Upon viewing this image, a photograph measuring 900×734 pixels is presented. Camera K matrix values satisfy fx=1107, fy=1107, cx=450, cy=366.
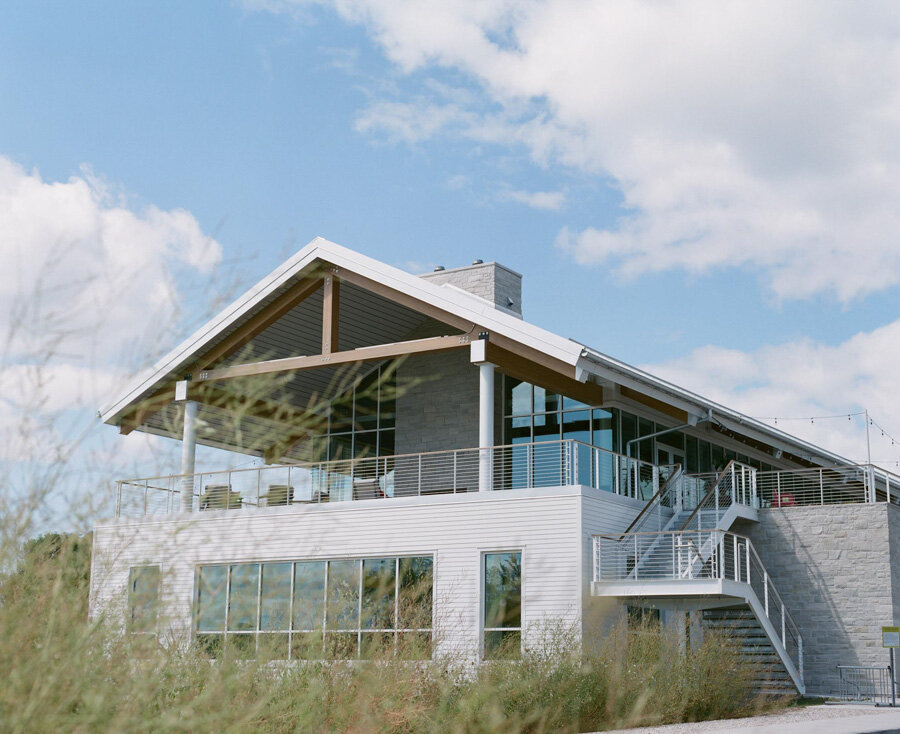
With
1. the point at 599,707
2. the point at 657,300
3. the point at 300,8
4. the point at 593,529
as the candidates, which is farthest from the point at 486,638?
the point at 300,8

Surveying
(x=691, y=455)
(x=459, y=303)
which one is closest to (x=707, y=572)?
(x=459, y=303)

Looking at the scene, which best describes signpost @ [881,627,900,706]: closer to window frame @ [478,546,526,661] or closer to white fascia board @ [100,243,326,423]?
window frame @ [478,546,526,661]

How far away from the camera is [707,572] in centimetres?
1728

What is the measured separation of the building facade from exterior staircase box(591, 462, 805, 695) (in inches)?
1.8

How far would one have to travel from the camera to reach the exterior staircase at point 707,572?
53.5ft

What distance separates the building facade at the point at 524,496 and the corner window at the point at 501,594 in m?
0.03

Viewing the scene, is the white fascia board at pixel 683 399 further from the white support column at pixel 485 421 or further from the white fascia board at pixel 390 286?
the white support column at pixel 485 421

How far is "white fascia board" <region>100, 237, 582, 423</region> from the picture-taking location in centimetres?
1783

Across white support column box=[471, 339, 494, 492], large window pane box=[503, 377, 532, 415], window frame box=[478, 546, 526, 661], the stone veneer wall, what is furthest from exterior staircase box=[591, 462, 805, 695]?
large window pane box=[503, 377, 532, 415]

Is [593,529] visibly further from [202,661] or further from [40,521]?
[40,521]

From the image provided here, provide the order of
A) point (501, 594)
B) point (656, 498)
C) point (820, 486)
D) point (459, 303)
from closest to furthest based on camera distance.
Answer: point (501, 594)
point (459, 303)
point (656, 498)
point (820, 486)

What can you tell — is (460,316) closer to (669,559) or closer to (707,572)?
(669,559)

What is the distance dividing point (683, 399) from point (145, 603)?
17.2 meters

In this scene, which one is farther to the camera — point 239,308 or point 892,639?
point 239,308
